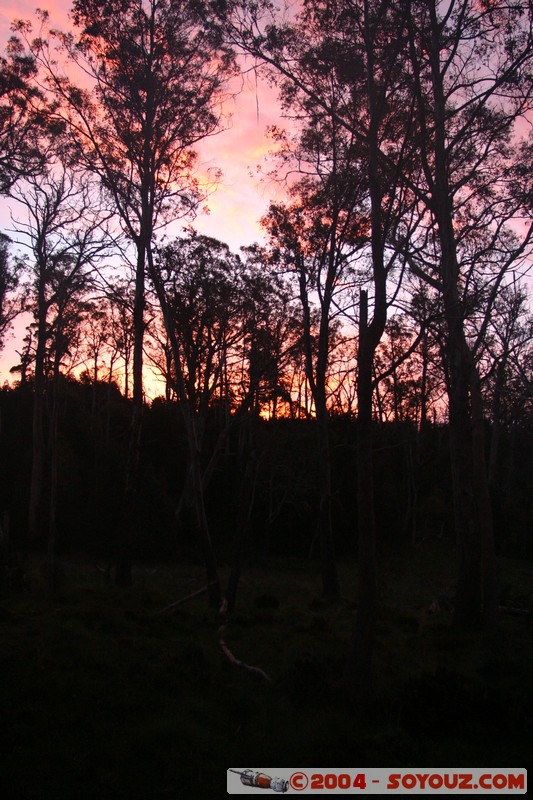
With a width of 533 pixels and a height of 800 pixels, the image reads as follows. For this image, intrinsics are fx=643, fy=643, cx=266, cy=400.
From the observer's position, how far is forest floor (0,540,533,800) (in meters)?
5.04

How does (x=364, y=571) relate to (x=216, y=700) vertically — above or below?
above

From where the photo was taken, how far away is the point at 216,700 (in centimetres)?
669

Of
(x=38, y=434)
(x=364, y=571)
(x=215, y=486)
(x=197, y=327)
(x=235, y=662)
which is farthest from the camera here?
(x=215, y=486)

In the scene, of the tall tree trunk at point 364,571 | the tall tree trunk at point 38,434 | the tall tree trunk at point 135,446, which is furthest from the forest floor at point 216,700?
the tall tree trunk at point 38,434

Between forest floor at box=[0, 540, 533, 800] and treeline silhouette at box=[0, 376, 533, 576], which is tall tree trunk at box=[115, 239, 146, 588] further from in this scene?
treeline silhouette at box=[0, 376, 533, 576]

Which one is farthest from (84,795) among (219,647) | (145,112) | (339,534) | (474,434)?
(339,534)

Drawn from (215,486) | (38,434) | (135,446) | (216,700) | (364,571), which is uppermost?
(38,434)

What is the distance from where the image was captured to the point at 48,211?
22.4 m

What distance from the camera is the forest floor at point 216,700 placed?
16.5 feet

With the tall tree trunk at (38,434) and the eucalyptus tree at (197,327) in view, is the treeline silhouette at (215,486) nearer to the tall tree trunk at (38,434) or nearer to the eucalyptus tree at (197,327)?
the tall tree trunk at (38,434)

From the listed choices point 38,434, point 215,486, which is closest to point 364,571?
point 38,434

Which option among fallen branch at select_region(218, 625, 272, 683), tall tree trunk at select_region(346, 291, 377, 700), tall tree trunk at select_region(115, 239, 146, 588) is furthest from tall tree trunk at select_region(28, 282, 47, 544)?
tall tree trunk at select_region(346, 291, 377, 700)

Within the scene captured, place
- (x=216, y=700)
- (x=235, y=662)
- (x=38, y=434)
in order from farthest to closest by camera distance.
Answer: (x=38, y=434), (x=235, y=662), (x=216, y=700)

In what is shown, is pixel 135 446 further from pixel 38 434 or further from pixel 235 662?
pixel 38 434
